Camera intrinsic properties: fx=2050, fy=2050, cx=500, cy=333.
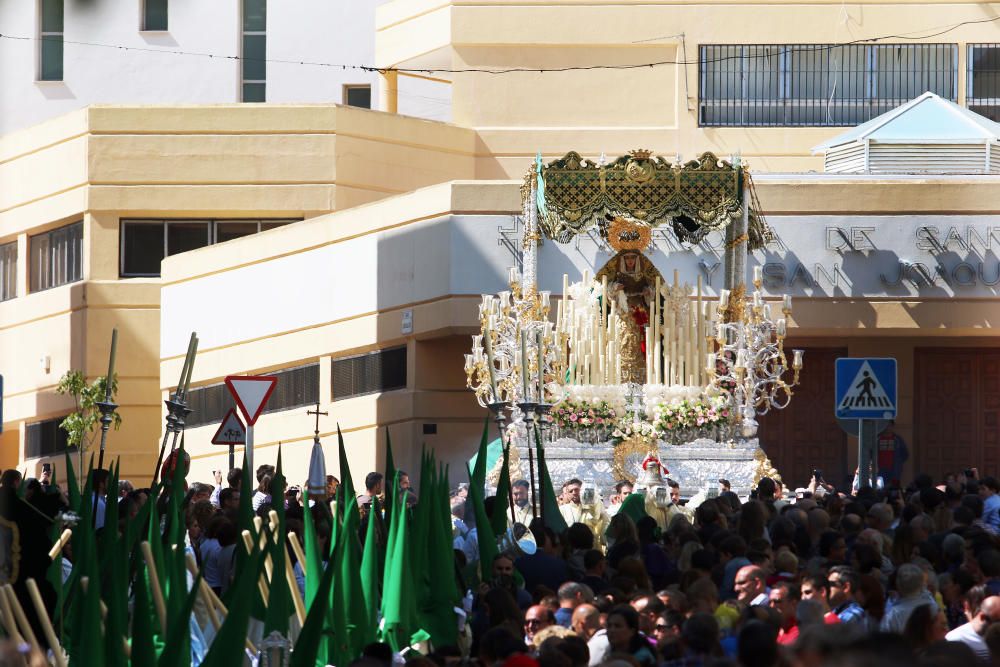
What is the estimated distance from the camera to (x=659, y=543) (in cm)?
1538

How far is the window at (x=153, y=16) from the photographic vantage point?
4197 cm

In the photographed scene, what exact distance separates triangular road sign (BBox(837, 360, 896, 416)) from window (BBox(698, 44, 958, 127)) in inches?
857

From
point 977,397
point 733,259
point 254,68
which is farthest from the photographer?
point 254,68

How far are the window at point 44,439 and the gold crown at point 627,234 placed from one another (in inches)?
557

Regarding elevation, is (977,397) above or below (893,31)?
below

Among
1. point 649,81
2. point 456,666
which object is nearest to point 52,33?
point 649,81

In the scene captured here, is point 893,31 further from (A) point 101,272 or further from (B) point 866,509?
(B) point 866,509

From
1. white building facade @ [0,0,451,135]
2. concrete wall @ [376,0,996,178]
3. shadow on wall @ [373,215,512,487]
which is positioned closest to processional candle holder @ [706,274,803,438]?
shadow on wall @ [373,215,512,487]

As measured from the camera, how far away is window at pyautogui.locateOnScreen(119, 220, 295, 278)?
37719 mm

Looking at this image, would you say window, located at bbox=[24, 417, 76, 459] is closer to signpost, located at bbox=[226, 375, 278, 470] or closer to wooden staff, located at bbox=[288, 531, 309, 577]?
signpost, located at bbox=[226, 375, 278, 470]

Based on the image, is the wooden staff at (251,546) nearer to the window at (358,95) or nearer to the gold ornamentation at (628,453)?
the gold ornamentation at (628,453)

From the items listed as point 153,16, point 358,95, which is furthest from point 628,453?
point 153,16

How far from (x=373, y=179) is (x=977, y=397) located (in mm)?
11722

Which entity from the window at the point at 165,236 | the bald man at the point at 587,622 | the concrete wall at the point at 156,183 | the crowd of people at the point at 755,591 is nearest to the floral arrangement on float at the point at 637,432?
the crowd of people at the point at 755,591
